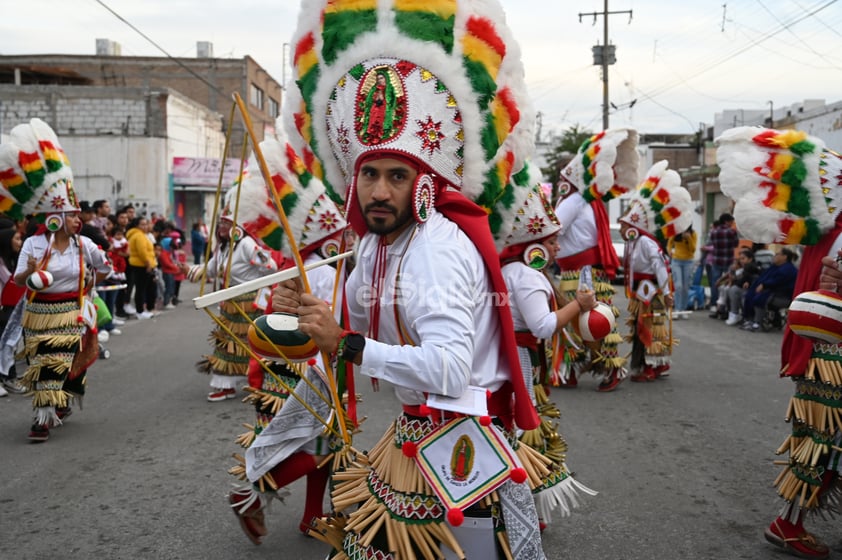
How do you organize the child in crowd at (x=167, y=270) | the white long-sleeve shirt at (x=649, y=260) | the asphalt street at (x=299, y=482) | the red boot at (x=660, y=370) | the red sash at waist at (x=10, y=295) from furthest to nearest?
the child in crowd at (x=167, y=270) < the red boot at (x=660, y=370) < the white long-sleeve shirt at (x=649, y=260) < the red sash at waist at (x=10, y=295) < the asphalt street at (x=299, y=482)

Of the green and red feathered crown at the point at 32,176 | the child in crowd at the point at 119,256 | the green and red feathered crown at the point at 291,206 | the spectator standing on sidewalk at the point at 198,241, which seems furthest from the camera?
the spectator standing on sidewalk at the point at 198,241

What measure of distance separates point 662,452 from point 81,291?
518cm

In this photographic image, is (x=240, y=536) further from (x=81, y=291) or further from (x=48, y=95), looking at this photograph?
(x=48, y=95)

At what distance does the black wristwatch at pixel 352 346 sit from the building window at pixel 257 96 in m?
47.6

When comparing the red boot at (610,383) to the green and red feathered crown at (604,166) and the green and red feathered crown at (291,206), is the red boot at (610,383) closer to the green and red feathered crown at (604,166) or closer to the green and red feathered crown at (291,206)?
the green and red feathered crown at (604,166)

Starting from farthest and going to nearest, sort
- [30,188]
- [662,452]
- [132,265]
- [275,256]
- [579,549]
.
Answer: [132,265] → [275,256] → [30,188] → [662,452] → [579,549]

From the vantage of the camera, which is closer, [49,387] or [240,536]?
[240,536]

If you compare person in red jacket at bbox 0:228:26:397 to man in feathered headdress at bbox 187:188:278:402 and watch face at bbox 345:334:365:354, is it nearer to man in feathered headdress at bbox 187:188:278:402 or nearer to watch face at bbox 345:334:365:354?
man in feathered headdress at bbox 187:188:278:402

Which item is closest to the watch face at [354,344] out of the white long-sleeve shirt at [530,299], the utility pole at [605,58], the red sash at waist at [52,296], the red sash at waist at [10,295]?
the white long-sleeve shirt at [530,299]

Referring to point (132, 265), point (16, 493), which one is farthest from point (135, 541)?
point (132, 265)

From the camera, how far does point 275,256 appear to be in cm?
850

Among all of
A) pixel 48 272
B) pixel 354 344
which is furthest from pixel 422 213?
pixel 48 272

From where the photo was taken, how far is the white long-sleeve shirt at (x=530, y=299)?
414 centimetres

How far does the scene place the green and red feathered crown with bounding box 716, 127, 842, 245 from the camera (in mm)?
4230
